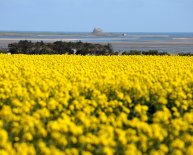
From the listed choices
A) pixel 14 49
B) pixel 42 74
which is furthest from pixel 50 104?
pixel 14 49

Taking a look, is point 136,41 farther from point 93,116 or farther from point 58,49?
point 93,116

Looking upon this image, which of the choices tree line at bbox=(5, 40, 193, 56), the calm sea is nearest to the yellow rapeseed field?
tree line at bbox=(5, 40, 193, 56)

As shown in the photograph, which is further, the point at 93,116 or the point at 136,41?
the point at 136,41

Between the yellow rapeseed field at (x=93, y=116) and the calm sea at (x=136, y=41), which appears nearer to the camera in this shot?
the yellow rapeseed field at (x=93, y=116)

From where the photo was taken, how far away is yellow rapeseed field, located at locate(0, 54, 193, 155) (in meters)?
5.98

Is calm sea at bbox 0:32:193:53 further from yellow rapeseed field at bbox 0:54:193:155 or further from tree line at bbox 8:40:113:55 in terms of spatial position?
yellow rapeseed field at bbox 0:54:193:155

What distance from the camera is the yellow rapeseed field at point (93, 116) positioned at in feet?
19.6

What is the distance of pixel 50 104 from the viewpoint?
25.9 ft

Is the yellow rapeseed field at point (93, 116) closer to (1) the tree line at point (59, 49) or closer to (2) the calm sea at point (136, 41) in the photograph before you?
(1) the tree line at point (59, 49)

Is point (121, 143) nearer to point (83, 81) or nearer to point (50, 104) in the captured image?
point (50, 104)

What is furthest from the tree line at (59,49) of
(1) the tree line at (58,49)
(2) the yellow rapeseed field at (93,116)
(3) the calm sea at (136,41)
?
(3) the calm sea at (136,41)

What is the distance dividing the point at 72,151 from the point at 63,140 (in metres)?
0.35

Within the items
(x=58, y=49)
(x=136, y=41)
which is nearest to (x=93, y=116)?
(x=58, y=49)

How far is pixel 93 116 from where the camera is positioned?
285 inches
